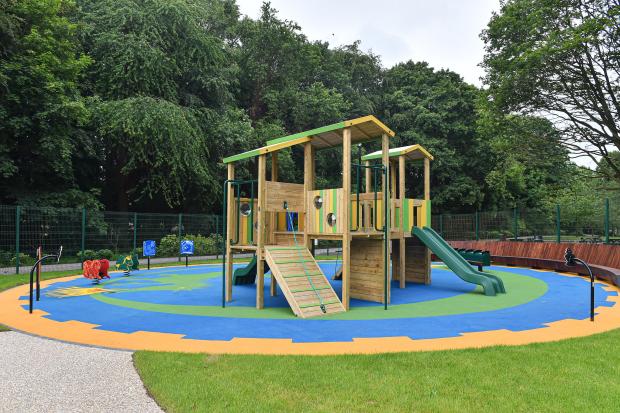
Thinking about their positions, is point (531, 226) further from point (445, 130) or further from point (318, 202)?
point (318, 202)

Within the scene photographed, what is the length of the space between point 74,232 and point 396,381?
57.0ft

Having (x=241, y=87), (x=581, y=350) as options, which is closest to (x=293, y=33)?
(x=241, y=87)

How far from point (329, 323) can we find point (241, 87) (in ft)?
92.5

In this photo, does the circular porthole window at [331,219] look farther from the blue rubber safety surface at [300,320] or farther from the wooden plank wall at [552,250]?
the wooden plank wall at [552,250]

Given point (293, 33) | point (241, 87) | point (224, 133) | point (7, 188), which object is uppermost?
point (293, 33)

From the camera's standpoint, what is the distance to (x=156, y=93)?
23922mm

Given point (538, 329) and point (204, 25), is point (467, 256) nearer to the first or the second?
point (538, 329)

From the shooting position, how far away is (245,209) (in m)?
11.1

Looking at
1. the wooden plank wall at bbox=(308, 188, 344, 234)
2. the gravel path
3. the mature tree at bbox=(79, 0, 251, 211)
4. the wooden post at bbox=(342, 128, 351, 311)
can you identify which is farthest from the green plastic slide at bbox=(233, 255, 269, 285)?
the mature tree at bbox=(79, 0, 251, 211)

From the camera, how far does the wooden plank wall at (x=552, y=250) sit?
14828 millimetres

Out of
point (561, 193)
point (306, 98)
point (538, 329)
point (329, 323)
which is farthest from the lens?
point (561, 193)

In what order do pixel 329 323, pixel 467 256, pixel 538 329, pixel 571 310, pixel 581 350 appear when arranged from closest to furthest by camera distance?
pixel 581 350 < pixel 538 329 < pixel 329 323 < pixel 571 310 < pixel 467 256

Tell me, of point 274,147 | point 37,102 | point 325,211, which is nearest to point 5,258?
point 37,102

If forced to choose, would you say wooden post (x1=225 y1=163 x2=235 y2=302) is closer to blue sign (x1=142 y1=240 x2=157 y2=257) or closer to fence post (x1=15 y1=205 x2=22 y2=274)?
blue sign (x1=142 y1=240 x2=157 y2=257)
